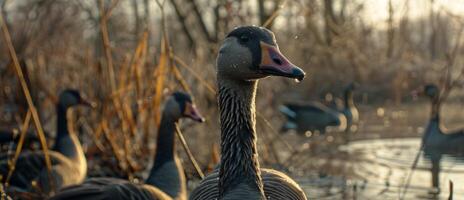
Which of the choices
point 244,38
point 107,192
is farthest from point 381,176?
point 244,38

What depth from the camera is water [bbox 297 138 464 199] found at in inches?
290

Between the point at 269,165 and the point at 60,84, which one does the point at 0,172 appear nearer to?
the point at 269,165

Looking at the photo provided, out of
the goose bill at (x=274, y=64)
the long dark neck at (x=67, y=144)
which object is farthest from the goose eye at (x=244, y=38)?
the long dark neck at (x=67, y=144)

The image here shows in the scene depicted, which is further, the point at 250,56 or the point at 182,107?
the point at 182,107

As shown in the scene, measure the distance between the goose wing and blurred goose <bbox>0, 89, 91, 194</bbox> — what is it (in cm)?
122

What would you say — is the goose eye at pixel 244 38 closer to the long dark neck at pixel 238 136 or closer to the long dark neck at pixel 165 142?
the long dark neck at pixel 238 136

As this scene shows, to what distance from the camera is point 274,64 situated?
11.9 ft

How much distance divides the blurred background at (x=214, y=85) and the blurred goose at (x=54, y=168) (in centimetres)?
37

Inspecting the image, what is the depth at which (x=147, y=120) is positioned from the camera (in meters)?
8.44

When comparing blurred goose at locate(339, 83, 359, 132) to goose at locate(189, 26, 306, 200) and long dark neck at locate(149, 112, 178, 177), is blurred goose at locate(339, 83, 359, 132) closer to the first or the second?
long dark neck at locate(149, 112, 178, 177)

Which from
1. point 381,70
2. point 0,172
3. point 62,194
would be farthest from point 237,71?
point 381,70

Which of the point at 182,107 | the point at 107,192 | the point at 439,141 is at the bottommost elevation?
the point at 439,141

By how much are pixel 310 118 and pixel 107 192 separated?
35.7 feet

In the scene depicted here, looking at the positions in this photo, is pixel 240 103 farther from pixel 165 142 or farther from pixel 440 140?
pixel 440 140
